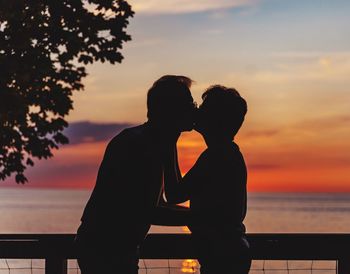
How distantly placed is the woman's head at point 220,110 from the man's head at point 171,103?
128 mm

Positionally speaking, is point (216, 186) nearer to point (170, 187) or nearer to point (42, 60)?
point (170, 187)

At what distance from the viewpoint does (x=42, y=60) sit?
16.9 m

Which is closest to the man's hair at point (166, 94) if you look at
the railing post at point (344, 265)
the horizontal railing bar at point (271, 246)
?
the horizontal railing bar at point (271, 246)

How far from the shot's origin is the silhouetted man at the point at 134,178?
4.54 m

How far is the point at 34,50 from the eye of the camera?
16.7m

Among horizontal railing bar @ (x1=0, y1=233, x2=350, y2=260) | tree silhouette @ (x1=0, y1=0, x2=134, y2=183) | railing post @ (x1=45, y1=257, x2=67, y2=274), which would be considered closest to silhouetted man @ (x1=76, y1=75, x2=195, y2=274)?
horizontal railing bar @ (x1=0, y1=233, x2=350, y2=260)

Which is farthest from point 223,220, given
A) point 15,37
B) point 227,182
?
point 15,37

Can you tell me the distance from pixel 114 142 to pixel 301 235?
7.23 feet

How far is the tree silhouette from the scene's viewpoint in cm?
1645

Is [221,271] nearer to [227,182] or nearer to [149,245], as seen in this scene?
[227,182]

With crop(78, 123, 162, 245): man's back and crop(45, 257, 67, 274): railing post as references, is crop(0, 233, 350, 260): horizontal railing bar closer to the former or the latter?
crop(45, 257, 67, 274): railing post

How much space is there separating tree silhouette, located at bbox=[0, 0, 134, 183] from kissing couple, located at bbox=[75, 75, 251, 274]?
39.1 feet

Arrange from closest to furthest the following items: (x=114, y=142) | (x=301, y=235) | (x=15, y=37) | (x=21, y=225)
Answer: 1. (x=114, y=142)
2. (x=301, y=235)
3. (x=15, y=37)
4. (x=21, y=225)

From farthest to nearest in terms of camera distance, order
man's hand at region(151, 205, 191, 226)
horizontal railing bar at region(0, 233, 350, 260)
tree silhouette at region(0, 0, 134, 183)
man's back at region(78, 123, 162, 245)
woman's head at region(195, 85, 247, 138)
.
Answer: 1. tree silhouette at region(0, 0, 134, 183)
2. horizontal railing bar at region(0, 233, 350, 260)
3. woman's head at region(195, 85, 247, 138)
4. man's hand at region(151, 205, 191, 226)
5. man's back at region(78, 123, 162, 245)
